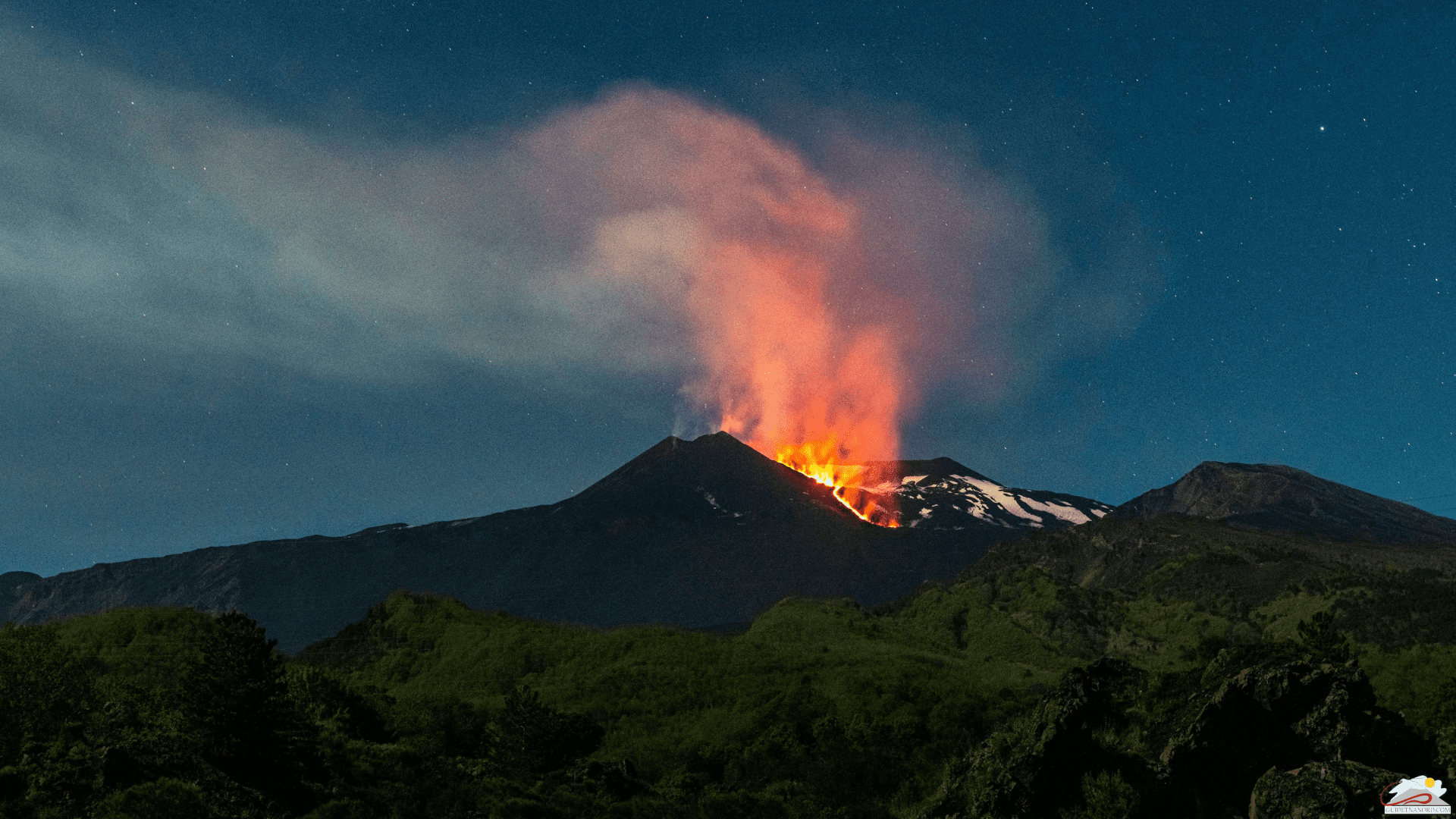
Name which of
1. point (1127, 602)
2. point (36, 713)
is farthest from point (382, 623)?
point (1127, 602)

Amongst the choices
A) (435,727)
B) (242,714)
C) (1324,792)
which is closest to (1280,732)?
(1324,792)

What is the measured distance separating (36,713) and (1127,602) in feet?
383

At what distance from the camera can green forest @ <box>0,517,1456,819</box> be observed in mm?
31578

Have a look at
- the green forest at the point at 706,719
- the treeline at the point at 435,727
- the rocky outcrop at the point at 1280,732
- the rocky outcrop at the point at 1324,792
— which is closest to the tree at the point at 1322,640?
the green forest at the point at 706,719

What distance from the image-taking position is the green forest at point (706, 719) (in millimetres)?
31578

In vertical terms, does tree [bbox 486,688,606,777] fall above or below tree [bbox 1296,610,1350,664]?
below

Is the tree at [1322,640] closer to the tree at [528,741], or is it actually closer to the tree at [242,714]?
the tree at [528,741]

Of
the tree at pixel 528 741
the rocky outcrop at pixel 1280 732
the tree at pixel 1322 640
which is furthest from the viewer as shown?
the tree at pixel 1322 640

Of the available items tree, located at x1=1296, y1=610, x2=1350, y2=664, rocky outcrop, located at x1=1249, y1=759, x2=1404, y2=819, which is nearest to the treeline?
tree, located at x1=1296, y1=610, x2=1350, y2=664

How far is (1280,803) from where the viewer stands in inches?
1054

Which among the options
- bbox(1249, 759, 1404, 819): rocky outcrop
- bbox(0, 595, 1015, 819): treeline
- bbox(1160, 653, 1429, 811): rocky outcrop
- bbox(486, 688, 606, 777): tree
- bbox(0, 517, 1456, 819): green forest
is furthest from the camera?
bbox(486, 688, 606, 777): tree

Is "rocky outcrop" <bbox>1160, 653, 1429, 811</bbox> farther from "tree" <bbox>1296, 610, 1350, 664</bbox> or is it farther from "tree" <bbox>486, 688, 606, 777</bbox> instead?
"tree" <bbox>486, 688, 606, 777</bbox>

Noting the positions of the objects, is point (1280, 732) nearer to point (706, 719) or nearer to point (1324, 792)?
point (1324, 792)

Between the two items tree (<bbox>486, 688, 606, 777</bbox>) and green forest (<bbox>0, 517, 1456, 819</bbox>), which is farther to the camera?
tree (<bbox>486, 688, 606, 777</bbox>)
